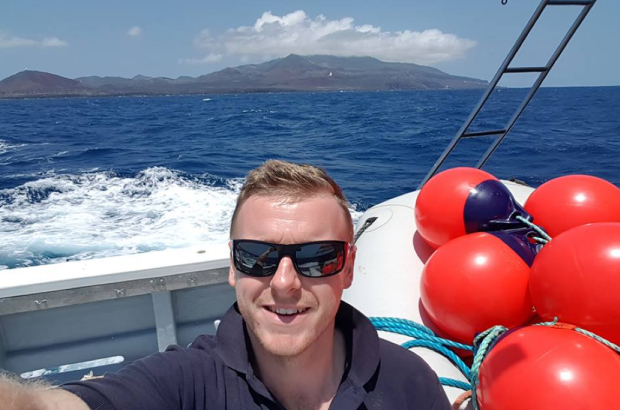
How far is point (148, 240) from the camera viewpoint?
197 inches

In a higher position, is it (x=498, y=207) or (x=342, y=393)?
(x=498, y=207)

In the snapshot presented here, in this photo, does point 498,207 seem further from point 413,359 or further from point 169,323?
point 169,323

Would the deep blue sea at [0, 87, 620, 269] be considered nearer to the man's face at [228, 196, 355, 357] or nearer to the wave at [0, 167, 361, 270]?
the wave at [0, 167, 361, 270]

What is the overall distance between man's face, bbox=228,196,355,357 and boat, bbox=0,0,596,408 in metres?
0.79

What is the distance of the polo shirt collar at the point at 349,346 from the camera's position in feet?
3.27

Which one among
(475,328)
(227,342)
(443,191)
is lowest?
(475,328)

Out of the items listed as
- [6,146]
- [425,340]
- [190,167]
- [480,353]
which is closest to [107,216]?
[190,167]

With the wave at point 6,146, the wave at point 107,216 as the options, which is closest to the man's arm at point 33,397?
the wave at point 107,216

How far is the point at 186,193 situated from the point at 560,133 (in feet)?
36.6

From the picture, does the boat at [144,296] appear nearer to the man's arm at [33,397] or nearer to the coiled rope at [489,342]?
the coiled rope at [489,342]

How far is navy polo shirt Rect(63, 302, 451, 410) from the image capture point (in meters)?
0.89

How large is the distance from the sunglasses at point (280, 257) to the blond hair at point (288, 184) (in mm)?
99

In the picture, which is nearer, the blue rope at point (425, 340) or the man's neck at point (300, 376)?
the man's neck at point (300, 376)

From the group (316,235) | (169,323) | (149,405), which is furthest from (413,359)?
(169,323)
